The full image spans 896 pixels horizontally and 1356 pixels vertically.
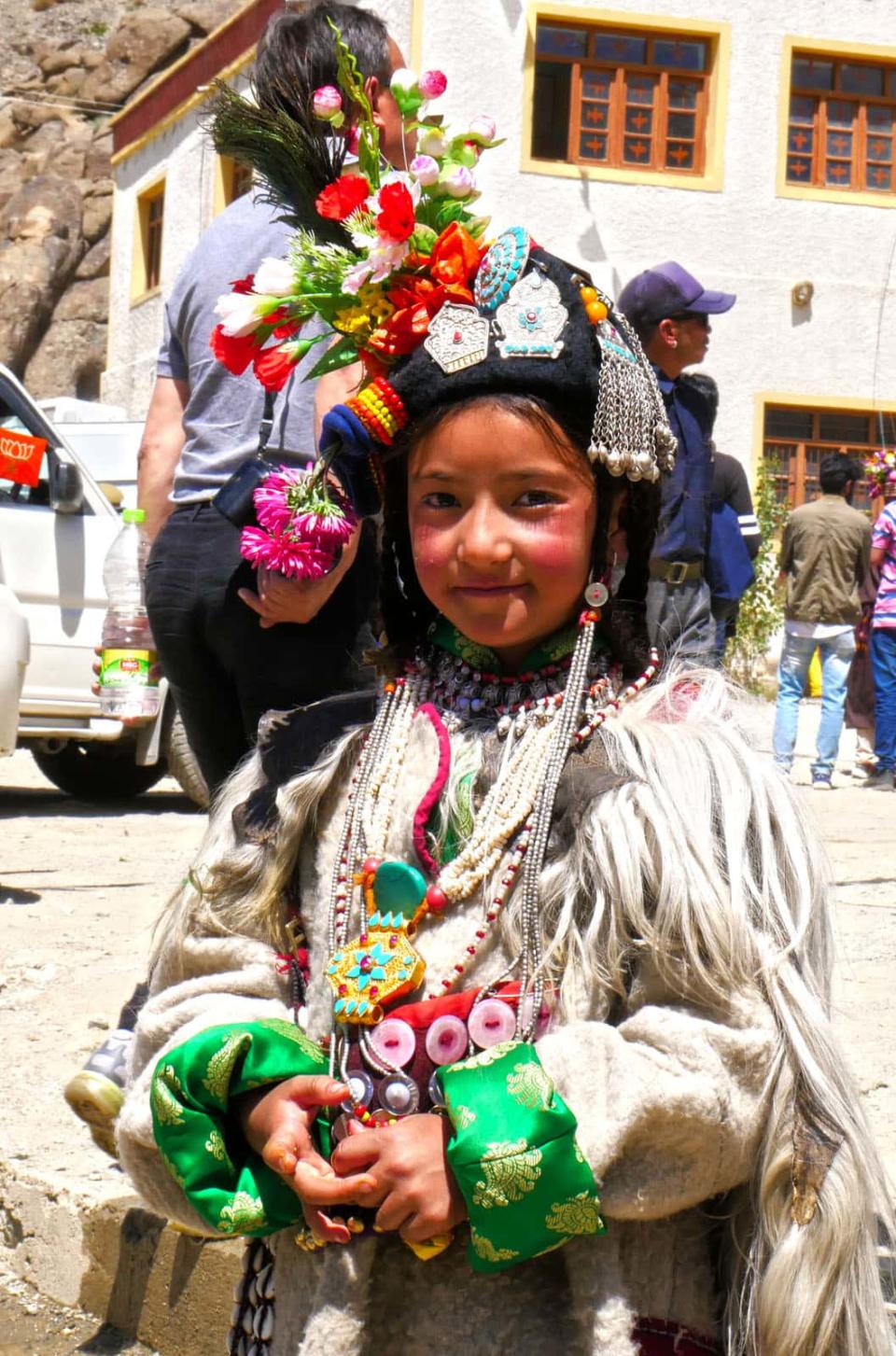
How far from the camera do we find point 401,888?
1793 mm

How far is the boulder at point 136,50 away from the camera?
30703 mm

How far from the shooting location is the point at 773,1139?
1.68 meters

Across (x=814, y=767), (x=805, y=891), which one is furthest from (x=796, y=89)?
(x=805, y=891)

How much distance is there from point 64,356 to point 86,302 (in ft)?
3.62

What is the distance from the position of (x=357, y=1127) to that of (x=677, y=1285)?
1.25 ft

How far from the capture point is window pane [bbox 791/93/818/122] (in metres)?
18.0

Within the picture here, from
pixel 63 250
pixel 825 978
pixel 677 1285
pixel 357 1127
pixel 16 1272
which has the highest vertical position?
pixel 63 250

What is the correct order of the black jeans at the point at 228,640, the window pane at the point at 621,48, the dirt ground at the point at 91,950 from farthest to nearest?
the window pane at the point at 621,48, the dirt ground at the point at 91,950, the black jeans at the point at 228,640

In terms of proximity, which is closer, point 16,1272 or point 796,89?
point 16,1272

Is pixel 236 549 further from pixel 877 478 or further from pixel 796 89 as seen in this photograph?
pixel 796 89

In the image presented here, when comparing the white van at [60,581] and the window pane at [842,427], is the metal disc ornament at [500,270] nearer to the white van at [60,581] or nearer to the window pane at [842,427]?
the white van at [60,581]

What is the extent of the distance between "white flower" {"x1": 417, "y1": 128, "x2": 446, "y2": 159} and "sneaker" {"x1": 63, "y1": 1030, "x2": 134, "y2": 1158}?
178 centimetres

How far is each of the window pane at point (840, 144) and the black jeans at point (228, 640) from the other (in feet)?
54.3

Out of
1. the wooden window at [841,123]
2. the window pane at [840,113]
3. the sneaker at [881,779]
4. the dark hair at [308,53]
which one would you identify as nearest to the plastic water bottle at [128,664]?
the dark hair at [308,53]
